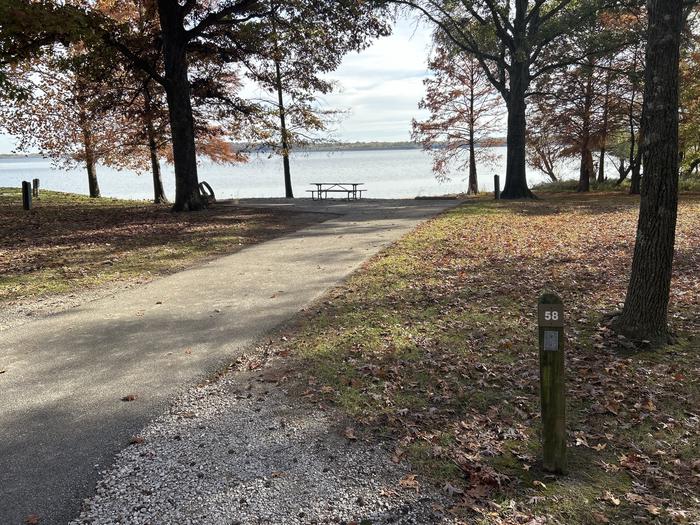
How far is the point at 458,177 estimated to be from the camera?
2458 inches

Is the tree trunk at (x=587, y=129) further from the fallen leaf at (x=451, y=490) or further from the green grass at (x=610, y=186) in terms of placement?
the fallen leaf at (x=451, y=490)

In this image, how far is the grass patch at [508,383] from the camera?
10.3ft

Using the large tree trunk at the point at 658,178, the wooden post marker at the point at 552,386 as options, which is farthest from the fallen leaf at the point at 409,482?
the large tree trunk at the point at 658,178

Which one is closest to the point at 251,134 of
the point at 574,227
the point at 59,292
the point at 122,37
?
the point at 122,37

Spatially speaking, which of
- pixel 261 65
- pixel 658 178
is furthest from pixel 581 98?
pixel 658 178

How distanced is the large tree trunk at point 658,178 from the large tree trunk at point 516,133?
1566cm

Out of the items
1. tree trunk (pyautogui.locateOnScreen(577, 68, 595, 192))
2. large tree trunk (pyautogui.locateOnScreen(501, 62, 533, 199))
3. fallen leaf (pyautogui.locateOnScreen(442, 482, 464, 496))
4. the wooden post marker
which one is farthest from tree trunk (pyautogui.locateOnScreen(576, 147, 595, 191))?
fallen leaf (pyautogui.locateOnScreen(442, 482, 464, 496))

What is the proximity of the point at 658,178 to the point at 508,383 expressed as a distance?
2.32 meters

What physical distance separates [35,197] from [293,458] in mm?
21686

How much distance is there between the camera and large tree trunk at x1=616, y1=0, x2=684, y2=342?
15.2ft

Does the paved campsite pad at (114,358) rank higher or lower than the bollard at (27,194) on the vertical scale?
lower

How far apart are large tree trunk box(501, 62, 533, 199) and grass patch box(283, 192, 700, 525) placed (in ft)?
39.0

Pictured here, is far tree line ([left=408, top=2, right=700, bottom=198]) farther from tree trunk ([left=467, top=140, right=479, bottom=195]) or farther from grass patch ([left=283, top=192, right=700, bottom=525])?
grass patch ([left=283, top=192, right=700, bottom=525])

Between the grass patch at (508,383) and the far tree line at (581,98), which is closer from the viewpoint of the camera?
the grass patch at (508,383)
